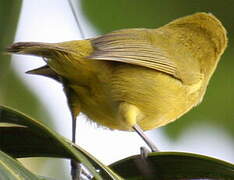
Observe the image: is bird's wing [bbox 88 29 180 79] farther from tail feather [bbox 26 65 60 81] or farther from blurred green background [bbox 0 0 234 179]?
tail feather [bbox 26 65 60 81]

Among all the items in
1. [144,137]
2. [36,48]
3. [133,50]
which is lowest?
[144,137]

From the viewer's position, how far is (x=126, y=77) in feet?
10.6

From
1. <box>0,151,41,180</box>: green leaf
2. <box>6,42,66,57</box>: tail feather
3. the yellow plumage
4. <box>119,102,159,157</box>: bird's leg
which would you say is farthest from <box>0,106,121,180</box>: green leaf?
<box>119,102,159,157</box>: bird's leg

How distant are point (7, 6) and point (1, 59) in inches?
9.6

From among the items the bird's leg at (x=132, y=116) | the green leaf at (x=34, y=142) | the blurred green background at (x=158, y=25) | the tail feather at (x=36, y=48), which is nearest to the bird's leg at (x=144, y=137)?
the bird's leg at (x=132, y=116)

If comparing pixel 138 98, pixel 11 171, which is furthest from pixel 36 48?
pixel 11 171

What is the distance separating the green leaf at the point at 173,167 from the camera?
1521mm

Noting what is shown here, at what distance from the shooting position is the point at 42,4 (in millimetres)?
3324

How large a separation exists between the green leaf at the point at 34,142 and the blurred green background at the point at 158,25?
108cm

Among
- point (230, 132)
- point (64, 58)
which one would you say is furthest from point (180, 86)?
point (64, 58)

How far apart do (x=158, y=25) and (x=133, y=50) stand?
0.76 metres

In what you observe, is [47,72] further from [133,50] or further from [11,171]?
[11,171]

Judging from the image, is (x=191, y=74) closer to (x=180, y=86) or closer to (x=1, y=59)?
(x=180, y=86)

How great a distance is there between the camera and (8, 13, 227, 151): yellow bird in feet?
10.0
